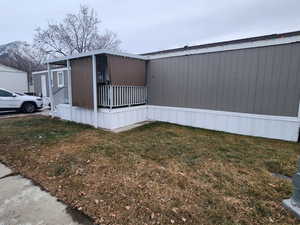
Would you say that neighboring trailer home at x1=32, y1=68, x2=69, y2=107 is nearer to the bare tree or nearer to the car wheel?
the car wheel

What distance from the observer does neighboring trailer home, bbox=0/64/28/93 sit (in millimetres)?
16156

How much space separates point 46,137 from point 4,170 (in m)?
1.79

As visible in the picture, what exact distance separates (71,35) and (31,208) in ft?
65.5

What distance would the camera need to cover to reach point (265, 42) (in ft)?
14.5

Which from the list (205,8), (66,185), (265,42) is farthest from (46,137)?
(205,8)

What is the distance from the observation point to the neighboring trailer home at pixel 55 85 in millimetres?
8163

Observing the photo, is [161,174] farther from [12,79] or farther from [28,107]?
[12,79]

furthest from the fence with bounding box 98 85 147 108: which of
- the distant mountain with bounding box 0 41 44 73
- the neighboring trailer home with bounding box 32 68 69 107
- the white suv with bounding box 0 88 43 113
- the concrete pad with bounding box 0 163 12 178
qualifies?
the distant mountain with bounding box 0 41 44 73

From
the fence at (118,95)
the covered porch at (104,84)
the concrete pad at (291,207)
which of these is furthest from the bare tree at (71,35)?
the concrete pad at (291,207)

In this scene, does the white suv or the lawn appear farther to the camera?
the white suv

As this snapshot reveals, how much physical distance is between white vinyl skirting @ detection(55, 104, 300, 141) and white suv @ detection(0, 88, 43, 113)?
3.06m

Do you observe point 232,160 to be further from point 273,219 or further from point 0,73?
point 0,73

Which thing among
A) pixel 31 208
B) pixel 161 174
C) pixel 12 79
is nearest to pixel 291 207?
pixel 161 174

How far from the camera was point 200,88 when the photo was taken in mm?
5625
